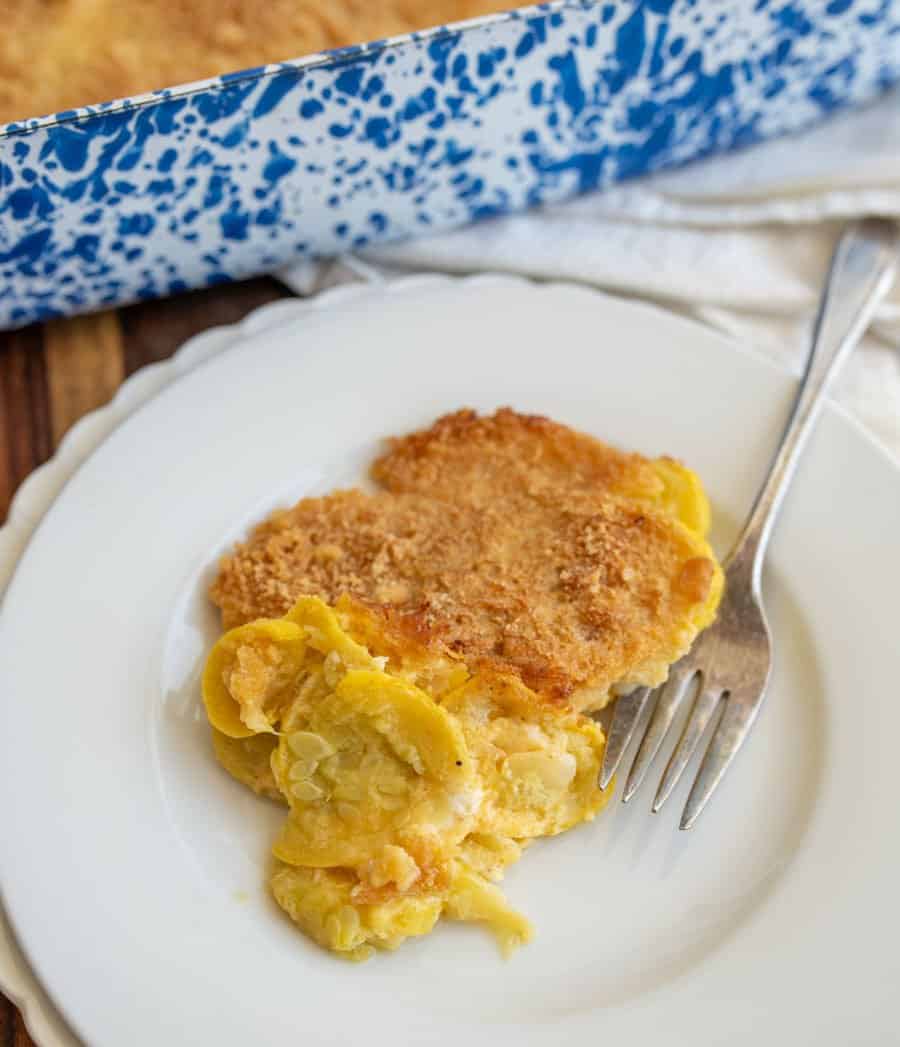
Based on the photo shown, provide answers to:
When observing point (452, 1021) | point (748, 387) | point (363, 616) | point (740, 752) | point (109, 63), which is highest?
point (109, 63)

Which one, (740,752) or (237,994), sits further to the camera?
(740,752)

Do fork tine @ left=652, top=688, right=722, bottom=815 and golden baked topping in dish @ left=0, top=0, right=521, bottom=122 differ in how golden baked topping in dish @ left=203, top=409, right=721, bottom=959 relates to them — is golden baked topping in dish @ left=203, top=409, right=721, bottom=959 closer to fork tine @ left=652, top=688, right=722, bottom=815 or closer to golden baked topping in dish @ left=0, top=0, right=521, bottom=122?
fork tine @ left=652, top=688, right=722, bottom=815

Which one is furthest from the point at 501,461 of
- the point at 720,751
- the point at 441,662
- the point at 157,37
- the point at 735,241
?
the point at 157,37

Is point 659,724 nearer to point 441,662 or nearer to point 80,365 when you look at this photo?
point 441,662

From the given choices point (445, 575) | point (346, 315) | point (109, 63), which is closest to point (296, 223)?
point (346, 315)

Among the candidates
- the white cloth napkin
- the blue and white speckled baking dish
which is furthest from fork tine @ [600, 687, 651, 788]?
the blue and white speckled baking dish

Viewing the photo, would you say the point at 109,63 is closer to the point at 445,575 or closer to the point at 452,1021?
the point at 445,575

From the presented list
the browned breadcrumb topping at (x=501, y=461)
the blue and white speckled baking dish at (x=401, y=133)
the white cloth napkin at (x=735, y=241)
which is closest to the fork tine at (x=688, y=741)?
the browned breadcrumb topping at (x=501, y=461)
